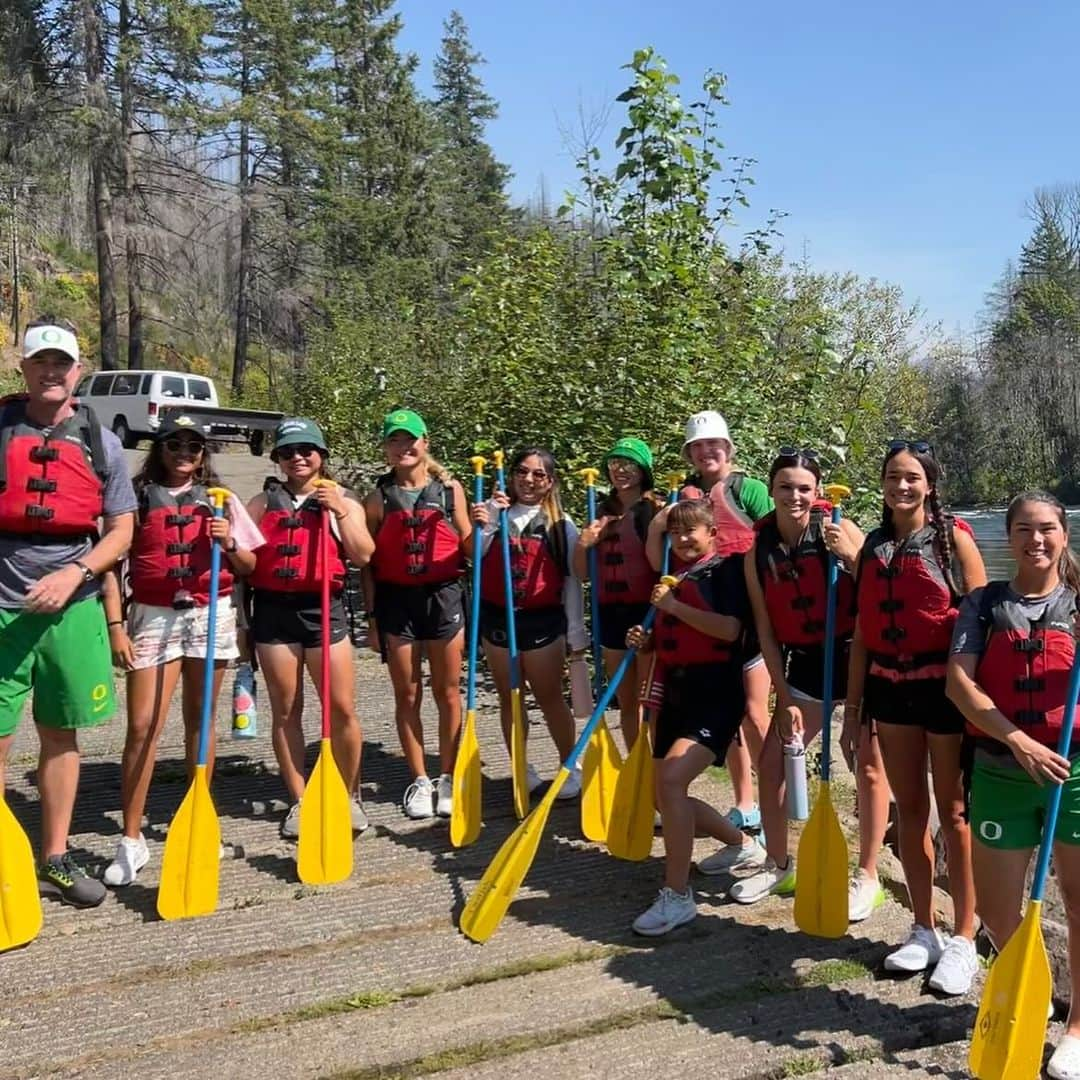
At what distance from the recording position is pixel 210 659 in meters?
3.73

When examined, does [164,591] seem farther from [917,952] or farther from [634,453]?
[917,952]

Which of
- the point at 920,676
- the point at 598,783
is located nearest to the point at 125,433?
the point at 598,783

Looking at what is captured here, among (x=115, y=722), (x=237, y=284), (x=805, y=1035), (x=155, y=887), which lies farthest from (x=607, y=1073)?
(x=237, y=284)

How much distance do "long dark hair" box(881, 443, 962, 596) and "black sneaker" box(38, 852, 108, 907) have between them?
3.07 meters

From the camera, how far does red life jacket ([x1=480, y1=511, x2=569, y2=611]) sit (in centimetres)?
426

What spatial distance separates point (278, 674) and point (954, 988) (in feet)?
8.69

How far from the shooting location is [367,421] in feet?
32.2

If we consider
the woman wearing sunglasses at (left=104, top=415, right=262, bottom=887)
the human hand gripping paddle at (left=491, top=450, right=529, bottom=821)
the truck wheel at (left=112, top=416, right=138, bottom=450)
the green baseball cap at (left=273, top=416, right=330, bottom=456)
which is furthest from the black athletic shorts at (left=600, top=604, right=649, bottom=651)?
the truck wheel at (left=112, top=416, right=138, bottom=450)

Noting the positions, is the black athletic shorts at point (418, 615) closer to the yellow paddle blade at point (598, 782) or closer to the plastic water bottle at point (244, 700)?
the yellow paddle blade at point (598, 782)

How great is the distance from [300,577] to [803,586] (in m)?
1.96

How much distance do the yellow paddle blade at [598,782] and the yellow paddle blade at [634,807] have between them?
22 cm

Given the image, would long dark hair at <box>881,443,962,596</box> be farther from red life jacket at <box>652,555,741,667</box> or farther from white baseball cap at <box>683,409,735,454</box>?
white baseball cap at <box>683,409,735,454</box>

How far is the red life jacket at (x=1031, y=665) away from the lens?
Answer: 2582mm

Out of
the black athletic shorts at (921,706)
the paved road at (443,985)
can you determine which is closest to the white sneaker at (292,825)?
the paved road at (443,985)
